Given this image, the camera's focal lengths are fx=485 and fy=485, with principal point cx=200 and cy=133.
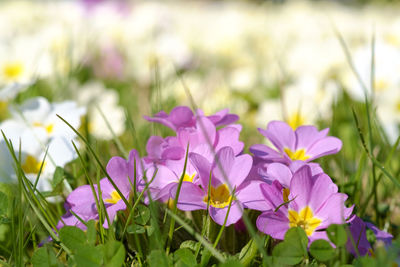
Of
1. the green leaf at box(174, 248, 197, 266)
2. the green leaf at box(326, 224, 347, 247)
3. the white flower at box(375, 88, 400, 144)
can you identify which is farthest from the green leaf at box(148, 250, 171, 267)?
the white flower at box(375, 88, 400, 144)

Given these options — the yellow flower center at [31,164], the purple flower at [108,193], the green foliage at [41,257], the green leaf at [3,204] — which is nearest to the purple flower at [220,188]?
the purple flower at [108,193]

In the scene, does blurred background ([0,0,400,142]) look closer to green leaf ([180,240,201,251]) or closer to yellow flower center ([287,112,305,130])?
yellow flower center ([287,112,305,130])

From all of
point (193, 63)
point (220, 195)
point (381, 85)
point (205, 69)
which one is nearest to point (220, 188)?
point (220, 195)

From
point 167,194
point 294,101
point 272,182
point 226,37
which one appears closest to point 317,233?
point 272,182

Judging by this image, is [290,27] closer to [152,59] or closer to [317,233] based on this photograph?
[152,59]

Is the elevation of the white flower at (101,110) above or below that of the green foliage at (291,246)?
below

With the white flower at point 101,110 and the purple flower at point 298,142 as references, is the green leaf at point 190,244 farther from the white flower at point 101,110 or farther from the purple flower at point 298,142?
the white flower at point 101,110

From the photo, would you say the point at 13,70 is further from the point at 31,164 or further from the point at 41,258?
the point at 41,258
